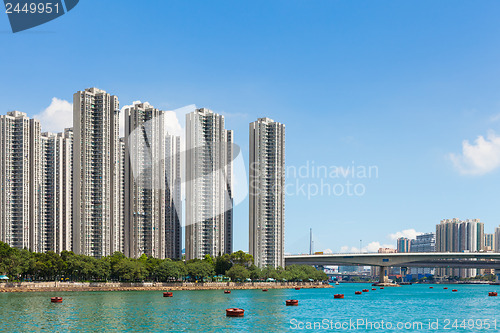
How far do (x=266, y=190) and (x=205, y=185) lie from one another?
55.8ft

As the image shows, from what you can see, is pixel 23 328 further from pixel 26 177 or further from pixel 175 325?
pixel 26 177

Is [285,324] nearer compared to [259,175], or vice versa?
[285,324]

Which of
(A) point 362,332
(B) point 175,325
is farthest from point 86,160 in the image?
(A) point 362,332

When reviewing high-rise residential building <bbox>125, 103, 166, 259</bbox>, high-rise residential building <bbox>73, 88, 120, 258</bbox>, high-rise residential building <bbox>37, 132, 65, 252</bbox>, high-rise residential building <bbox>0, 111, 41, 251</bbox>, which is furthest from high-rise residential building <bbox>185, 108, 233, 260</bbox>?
high-rise residential building <bbox>0, 111, 41, 251</bbox>

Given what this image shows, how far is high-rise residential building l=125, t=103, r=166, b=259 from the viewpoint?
158 metres

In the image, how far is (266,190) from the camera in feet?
562

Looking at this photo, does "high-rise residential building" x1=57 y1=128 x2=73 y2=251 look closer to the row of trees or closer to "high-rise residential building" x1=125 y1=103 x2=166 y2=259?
"high-rise residential building" x1=125 y1=103 x2=166 y2=259

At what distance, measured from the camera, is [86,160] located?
144000mm

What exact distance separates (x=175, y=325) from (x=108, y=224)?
86.8 metres

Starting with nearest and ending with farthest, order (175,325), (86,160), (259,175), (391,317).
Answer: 1. (175,325)
2. (391,317)
3. (86,160)
4. (259,175)

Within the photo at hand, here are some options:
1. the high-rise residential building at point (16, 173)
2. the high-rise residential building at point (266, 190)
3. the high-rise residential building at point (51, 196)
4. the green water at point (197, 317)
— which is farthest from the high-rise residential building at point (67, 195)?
the green water at point (197, 317)

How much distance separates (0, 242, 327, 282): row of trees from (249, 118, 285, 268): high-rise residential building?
7.31m

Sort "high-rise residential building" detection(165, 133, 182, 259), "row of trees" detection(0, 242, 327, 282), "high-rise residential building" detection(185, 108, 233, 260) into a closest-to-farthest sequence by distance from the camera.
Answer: "row of trees" detection(0, 242, 327, 282) < "high-rise residential building" detection(185, 108, 233, 260) < "high-rise residential building" detection(165, 133, 182, 259)

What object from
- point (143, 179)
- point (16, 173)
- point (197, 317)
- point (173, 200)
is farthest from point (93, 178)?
point (197, 317)
